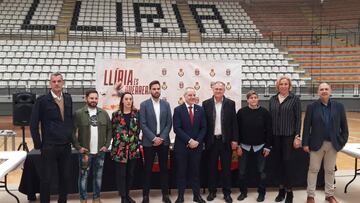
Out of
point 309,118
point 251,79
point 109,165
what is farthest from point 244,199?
point 251,79

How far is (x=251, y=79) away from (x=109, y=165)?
1013cm

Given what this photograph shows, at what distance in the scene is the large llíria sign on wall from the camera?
5703mm

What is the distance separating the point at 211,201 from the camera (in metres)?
4.76

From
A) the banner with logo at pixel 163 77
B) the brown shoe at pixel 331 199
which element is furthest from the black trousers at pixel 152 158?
the brown shoe at pixel 331 199

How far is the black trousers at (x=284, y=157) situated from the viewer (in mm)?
4508

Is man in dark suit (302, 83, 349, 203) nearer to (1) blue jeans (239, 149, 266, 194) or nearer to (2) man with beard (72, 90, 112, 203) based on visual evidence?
(1) blue jeans (239, 149, 266, 194)

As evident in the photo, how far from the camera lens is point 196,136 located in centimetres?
451

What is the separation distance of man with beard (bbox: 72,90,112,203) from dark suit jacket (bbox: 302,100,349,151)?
2.33 meters

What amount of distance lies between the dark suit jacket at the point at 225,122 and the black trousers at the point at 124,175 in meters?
0.99

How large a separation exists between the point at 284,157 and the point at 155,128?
1.58m

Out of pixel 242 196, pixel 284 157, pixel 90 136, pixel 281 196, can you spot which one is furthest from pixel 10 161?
pixel 281 196

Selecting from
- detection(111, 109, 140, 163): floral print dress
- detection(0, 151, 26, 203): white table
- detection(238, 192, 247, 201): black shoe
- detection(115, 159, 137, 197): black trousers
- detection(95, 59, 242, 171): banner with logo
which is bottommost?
detection(238, 192, 247, 201): black shoe

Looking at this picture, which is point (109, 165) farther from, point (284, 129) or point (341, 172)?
point (341, 172)

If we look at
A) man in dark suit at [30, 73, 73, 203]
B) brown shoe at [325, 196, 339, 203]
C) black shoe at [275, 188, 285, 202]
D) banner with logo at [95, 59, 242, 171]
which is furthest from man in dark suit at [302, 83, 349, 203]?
man in dark suit at [30, 73, 73, 203]
